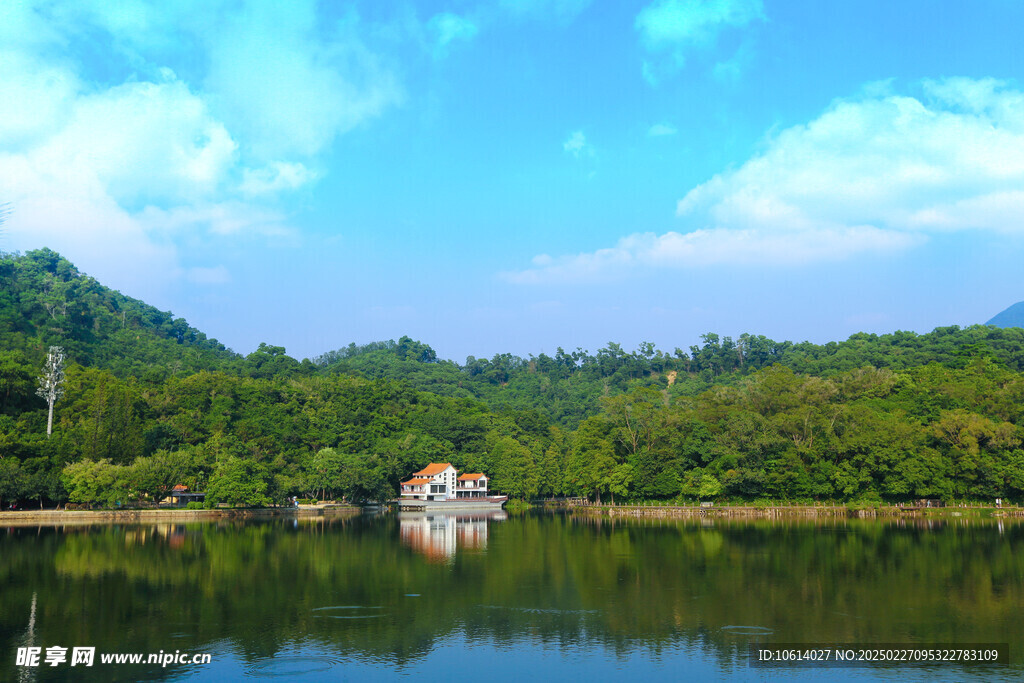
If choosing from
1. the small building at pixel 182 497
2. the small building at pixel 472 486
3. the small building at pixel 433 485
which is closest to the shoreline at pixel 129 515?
the small building at pixel 182 497

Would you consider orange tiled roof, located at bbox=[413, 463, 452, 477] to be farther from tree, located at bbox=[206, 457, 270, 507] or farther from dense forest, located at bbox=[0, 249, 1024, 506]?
tree, located at bbox=[206, 457, 270, 507]

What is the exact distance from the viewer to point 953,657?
15.9 m

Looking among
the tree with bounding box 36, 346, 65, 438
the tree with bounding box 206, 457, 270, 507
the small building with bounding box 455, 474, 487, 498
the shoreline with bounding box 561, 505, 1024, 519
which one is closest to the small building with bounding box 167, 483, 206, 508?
the tree with bounding box 206, 457, 270, 507

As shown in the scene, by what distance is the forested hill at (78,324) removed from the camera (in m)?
90.5

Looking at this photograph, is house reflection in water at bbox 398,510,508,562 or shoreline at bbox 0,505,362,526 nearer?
house reflection in water at bbox 398,510,508,562

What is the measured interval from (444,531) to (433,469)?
98.0ft

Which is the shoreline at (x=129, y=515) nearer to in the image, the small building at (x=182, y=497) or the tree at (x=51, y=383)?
the small building at (x=182, y=497)

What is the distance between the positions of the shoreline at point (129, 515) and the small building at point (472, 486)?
65.7 ft

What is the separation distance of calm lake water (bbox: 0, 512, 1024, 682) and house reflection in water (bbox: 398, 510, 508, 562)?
646mm

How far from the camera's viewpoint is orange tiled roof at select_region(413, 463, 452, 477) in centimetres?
7719

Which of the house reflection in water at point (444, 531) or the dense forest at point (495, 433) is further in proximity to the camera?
the dense forest at point (495, 433)

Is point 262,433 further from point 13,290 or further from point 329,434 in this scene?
point 13,290

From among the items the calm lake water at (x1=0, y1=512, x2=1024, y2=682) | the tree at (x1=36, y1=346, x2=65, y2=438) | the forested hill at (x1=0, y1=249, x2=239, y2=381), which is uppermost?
the forested hill at (x1=0, y1=249, x2=239, y2=381)

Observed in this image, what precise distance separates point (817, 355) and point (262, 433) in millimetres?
97267
